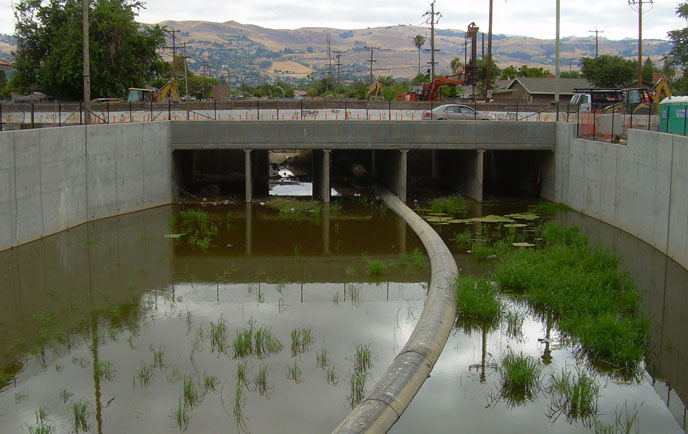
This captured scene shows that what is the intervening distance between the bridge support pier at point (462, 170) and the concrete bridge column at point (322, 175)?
6.27 meters

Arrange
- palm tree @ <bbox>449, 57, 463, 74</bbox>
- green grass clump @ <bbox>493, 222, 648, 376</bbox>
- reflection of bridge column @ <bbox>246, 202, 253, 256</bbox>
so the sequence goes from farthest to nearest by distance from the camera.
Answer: palm tree @ <bbox>449, 57, 463, 74</bbox> → reflection of bridge column @ <bbox>246, 202, 253, 256</bbox> → green grass clump @ <bbox>493, 222, 648, 376</bbox>

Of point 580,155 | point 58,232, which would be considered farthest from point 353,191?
point 58,232

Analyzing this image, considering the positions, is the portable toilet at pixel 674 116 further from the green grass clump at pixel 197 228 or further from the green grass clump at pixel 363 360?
the green grass clump at pixel 197 228

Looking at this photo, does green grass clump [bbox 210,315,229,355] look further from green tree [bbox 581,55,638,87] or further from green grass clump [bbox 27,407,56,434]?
green tree [bbox 581,55,638,87]

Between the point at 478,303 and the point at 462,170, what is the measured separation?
20552mm

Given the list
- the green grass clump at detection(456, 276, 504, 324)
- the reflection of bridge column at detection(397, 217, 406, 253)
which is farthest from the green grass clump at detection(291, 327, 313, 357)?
the reflection of bridge column at detection(397, 217, 406, 253)

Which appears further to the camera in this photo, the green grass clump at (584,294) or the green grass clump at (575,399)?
the green grass clump at (584,294)

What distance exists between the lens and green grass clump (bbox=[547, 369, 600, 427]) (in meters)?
10.6

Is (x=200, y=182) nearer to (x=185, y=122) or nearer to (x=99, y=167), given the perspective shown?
(x=185, y=122)

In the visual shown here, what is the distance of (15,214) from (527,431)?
51.7 ft

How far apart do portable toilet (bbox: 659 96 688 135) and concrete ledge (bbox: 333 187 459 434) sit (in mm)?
8381

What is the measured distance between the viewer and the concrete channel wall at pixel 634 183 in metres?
19.6

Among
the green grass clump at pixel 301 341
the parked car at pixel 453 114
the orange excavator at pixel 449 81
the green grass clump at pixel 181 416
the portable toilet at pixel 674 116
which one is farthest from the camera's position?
the orange excavator at pixel 449 81

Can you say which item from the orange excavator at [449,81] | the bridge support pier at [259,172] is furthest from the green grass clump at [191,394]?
the orange excavator at [449,81]
